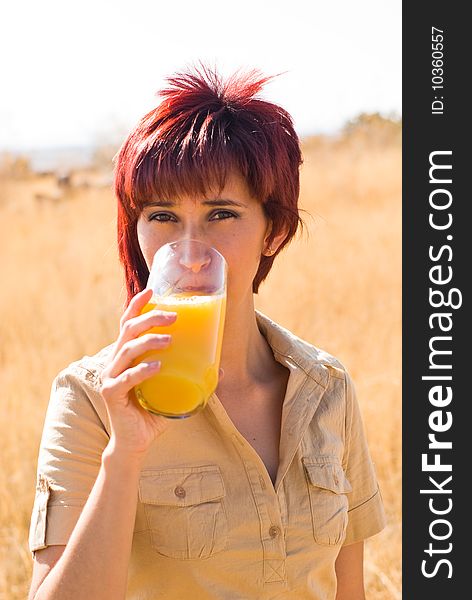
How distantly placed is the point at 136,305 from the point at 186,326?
0.10 metres

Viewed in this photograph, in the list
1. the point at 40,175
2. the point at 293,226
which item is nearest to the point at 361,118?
the point at 40,175

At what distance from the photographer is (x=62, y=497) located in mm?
1983

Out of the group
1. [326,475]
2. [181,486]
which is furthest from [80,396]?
[326,475]

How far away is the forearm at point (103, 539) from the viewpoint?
177cm

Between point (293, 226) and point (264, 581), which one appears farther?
point (293, 226)

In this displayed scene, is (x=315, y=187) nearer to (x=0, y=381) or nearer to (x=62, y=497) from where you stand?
(x=0, y=381)

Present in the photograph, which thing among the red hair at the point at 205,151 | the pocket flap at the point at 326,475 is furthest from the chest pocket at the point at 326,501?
the red hair at the point at 205,151

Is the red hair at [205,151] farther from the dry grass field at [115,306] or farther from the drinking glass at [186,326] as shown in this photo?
the dry grass field at [115,306]

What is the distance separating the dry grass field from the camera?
4430 mm

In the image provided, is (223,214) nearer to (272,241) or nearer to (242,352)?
(272,241)

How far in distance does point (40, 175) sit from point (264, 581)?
10332 mm

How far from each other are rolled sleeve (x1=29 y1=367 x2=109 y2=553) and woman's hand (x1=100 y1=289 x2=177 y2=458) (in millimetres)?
257

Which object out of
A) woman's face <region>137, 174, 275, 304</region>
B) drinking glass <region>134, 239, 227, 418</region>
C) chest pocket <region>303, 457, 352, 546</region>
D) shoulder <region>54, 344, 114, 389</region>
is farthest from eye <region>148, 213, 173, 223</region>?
chest pocket <region>303, 457, 352, 546</region>

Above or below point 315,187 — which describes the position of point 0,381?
below
